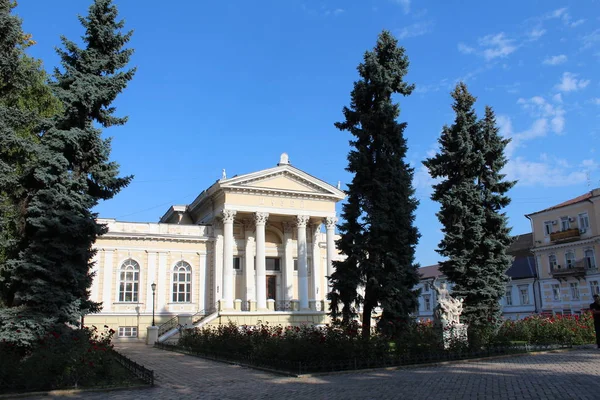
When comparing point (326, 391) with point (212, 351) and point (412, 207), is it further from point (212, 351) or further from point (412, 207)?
point (412, 207)

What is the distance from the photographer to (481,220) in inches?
938

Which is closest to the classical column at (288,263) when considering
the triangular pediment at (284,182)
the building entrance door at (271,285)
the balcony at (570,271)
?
the building entrance door at (271,285)

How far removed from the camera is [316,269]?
40438mm

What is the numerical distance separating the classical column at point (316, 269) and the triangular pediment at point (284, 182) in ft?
11.3

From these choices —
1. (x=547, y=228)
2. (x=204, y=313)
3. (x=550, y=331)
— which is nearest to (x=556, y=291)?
(x=547, y=228)

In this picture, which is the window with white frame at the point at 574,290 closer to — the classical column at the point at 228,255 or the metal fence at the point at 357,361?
the metal fence at the point at 357,361

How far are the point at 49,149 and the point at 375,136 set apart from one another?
12.0 metres

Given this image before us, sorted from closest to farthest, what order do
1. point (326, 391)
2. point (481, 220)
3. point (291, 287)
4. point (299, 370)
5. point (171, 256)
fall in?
point (326, 391)
point (299, 370)
point (481, 220)
point (171, 256)
point (291, 287)

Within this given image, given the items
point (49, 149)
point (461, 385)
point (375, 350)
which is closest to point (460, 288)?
point (375, 350)

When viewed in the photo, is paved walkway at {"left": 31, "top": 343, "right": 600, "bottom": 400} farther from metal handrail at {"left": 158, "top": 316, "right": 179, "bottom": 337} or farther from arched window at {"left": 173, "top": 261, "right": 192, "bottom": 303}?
arched window at {"left": 173, "top": 261, "right": 192, "bottom": 303}

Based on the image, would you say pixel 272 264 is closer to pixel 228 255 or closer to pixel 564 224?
pixel 228 255

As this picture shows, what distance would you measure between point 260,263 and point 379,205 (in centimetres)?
1844

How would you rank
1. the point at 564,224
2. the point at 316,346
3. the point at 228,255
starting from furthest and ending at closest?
the point at 564,224 → the point at 228,255 → the point at 316,346

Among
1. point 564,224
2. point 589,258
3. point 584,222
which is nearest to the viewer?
point 589,258
